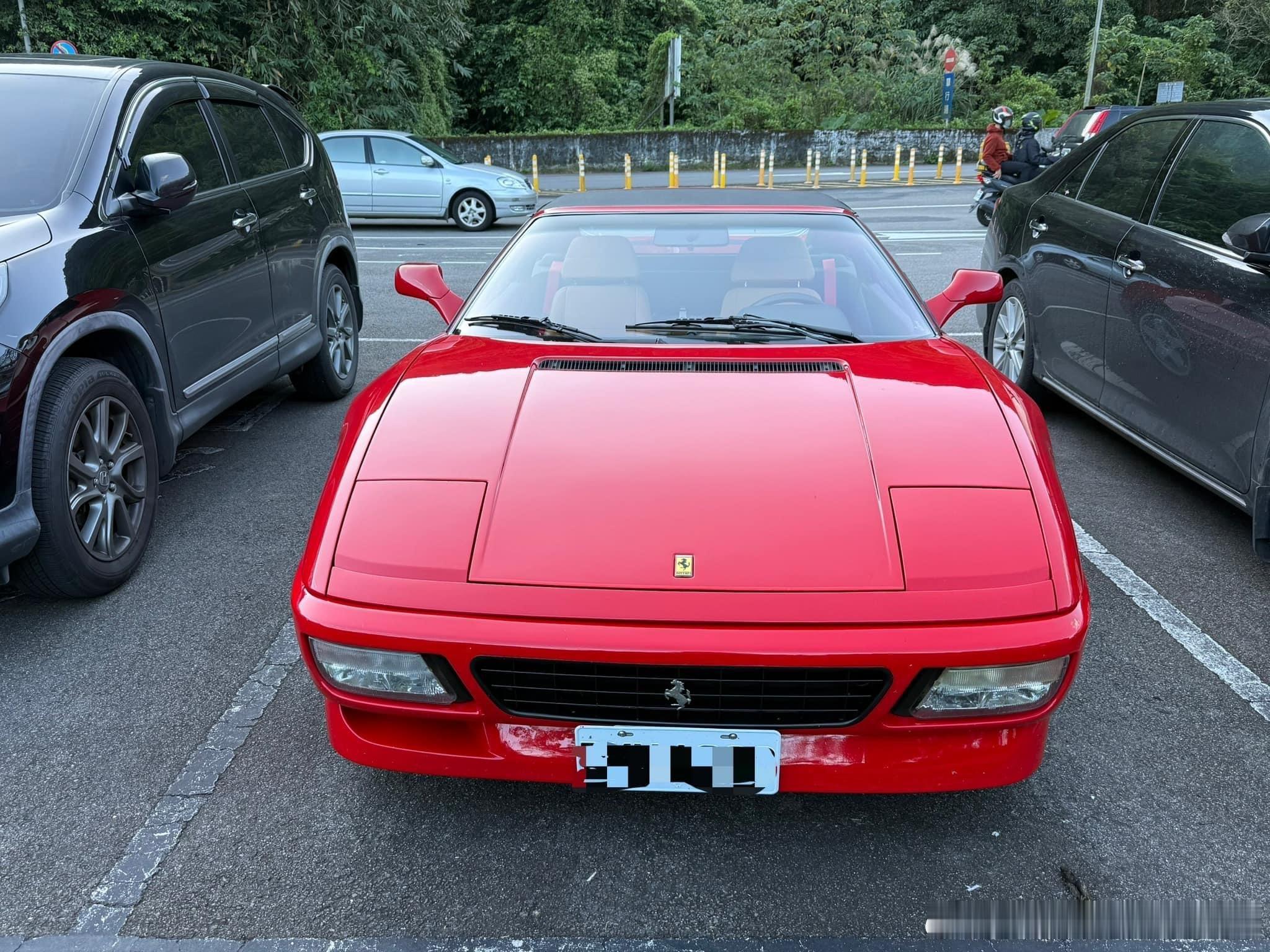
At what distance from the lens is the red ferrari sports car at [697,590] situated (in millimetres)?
1966

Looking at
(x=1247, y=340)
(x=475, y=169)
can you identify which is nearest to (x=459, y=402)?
(x=1247, y=340)

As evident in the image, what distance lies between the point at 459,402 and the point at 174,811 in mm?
1196

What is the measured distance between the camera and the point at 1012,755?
209 cm

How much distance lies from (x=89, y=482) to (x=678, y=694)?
7.94 feet

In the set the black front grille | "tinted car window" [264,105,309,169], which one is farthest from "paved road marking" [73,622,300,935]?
"tinted car window" [264,105,309,169]

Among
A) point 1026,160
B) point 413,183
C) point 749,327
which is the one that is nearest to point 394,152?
point 413,183

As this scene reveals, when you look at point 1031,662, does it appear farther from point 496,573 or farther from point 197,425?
point 197,425

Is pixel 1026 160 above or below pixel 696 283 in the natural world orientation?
below

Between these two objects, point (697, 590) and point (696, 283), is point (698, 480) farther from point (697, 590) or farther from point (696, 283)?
point (696, 283)

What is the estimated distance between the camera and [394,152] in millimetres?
15078

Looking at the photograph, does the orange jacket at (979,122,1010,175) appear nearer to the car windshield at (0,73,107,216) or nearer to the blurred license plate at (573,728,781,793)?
the car windshield at (0,73,107,216)

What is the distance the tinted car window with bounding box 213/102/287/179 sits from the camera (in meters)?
4.85

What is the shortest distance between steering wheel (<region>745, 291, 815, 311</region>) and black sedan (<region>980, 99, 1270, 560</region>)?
1.57 m

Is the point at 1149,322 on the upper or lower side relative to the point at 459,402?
lower
